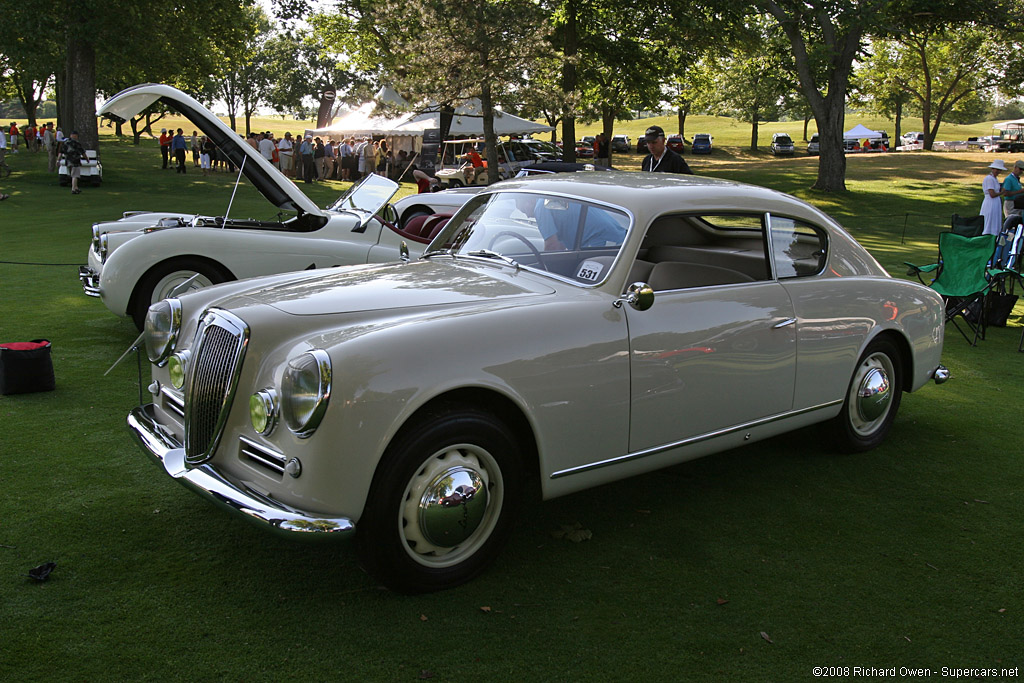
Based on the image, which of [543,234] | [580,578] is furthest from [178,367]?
[580,578]

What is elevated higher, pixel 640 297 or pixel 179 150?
pixel 179 150

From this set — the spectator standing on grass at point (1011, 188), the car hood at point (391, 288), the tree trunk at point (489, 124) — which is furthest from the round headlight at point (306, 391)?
the tree trunk at point (489, 124)

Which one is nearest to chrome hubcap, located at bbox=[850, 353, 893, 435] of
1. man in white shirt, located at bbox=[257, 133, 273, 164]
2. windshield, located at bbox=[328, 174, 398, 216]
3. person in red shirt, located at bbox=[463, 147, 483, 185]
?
windshield, located at bbox=[328, 174, 398, 216]

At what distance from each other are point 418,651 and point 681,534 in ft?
5.12

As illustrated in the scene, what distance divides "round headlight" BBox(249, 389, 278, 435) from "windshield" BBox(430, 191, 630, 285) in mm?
1570

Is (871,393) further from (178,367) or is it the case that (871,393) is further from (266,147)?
(266,147)

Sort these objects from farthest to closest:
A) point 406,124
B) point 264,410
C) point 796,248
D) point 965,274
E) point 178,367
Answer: point 406,124
point 965,274
point 796,248
point 178,367
point 264,410

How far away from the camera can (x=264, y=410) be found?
313 cm

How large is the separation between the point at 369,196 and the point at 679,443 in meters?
5.37

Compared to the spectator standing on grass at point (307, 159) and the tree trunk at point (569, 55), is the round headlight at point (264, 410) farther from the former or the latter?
the spectator standing on grass at point (307, 159)

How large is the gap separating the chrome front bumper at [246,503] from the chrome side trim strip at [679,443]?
41.6 inches

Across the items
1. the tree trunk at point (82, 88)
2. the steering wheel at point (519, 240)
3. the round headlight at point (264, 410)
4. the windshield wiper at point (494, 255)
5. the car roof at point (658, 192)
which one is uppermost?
the tree trunk at point (82, 88)

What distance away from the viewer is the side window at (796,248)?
15.0 ft

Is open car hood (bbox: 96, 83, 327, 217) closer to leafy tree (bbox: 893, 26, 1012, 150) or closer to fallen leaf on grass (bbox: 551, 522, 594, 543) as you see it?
fallen leaf on grass (bbox: 551, 522, 594, 543)
